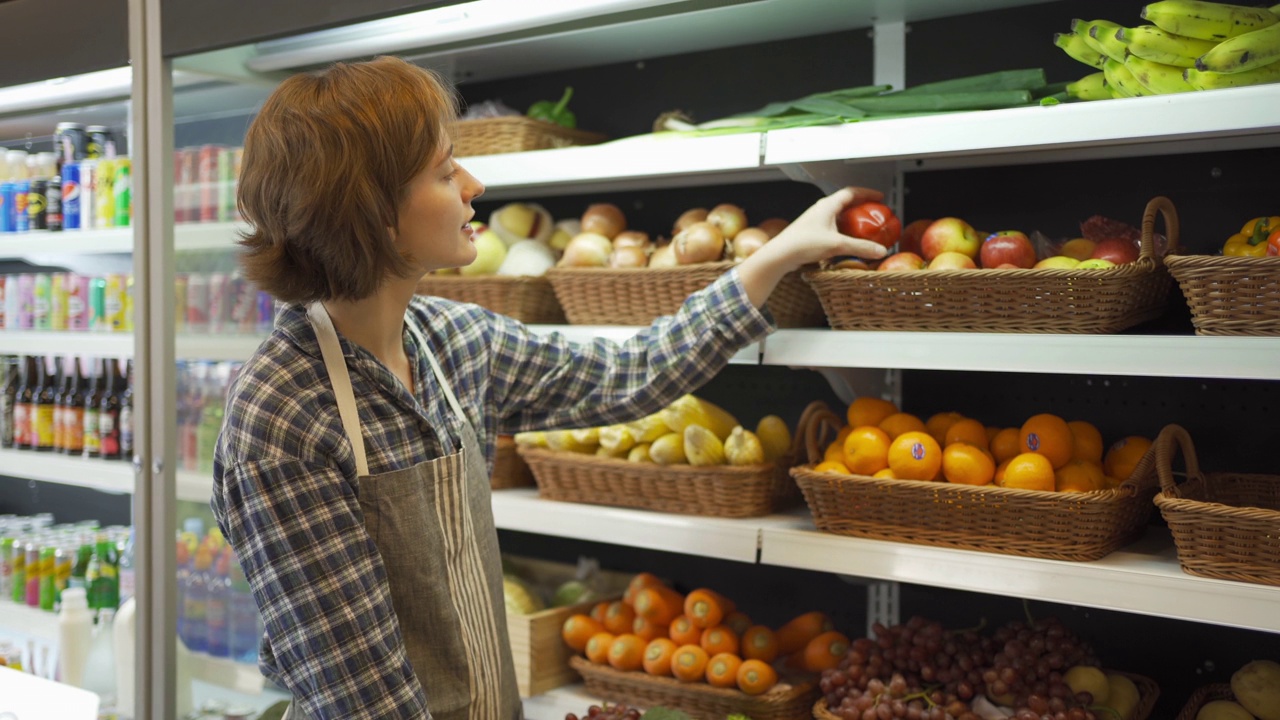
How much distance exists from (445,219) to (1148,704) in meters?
1.46

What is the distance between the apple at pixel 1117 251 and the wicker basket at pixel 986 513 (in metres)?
0.32

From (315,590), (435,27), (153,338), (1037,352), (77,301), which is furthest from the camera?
(77,301)

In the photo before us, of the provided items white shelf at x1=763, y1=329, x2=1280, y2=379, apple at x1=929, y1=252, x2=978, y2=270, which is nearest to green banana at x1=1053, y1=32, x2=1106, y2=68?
apple at x1=929, y1=252, x2=978, y2=270

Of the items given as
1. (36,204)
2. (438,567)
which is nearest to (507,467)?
(438,567)

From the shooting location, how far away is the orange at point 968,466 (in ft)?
6.16

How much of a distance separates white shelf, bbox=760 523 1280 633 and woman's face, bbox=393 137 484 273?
837mm

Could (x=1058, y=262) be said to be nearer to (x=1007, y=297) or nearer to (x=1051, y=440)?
(x=1007, y=297)

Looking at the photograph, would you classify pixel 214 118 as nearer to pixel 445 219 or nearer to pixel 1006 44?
pixel 445 219

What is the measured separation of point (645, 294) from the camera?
223 cm

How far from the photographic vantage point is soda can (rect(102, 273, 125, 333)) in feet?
9.75

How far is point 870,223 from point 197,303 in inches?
64.6

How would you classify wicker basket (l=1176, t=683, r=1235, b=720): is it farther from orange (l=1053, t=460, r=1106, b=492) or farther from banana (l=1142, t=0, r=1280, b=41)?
banana (l=1142, t=0, r=1280, b=41)

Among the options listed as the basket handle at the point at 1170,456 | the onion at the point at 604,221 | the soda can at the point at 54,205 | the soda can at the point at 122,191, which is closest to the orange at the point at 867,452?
the basket handle at the point at 1170,456

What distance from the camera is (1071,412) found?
2170 mm
